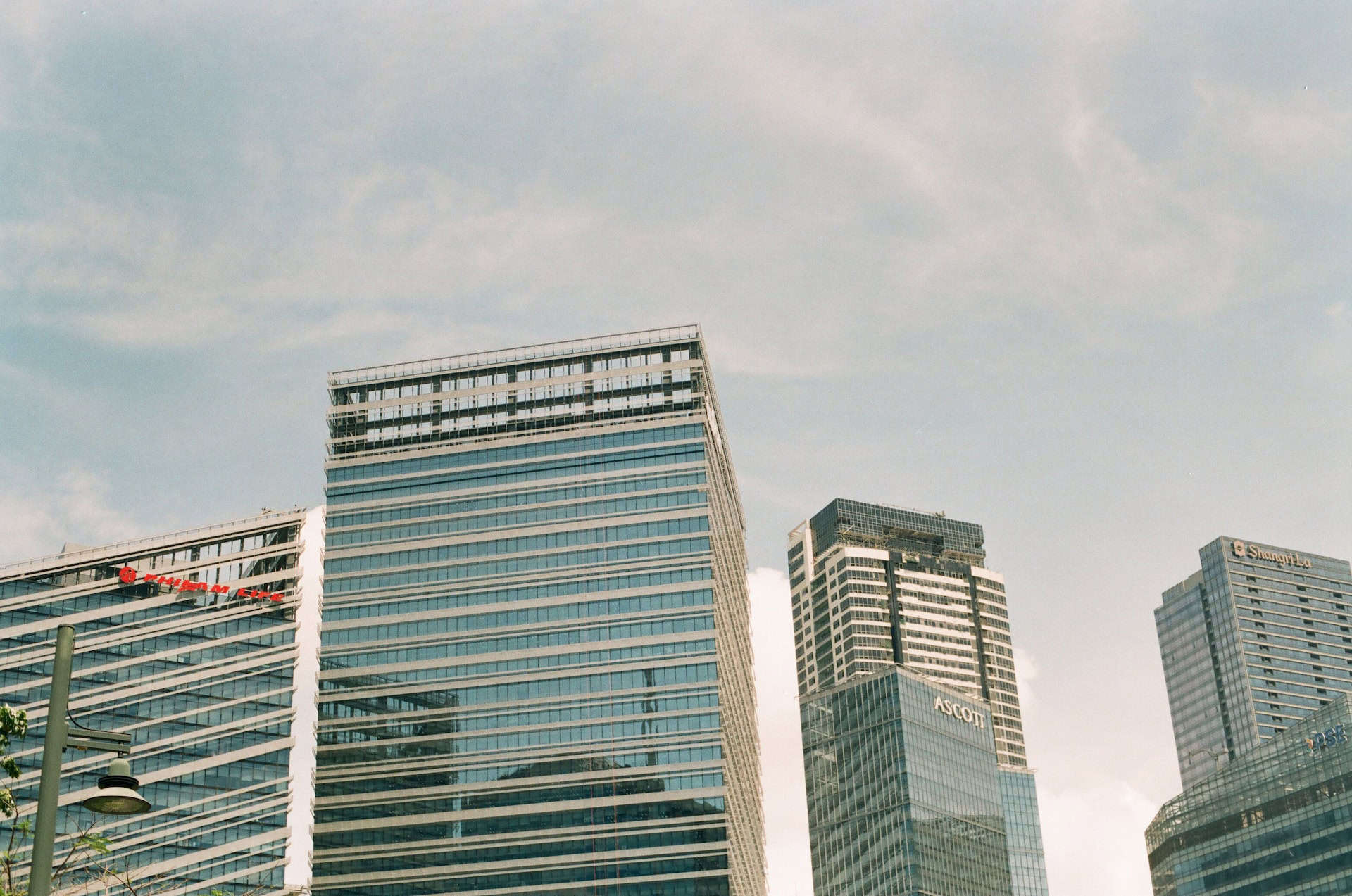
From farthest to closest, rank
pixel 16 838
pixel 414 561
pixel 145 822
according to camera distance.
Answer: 1. pixel 414 561
2. pixel 145 822
3. pixel 16 838

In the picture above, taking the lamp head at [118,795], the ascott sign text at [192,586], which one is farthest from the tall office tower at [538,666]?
the lamp head at [118,795]

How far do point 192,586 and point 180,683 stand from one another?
12.5m

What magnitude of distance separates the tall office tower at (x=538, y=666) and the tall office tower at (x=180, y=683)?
10075mm

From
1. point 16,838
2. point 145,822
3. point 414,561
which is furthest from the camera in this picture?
point 414,561

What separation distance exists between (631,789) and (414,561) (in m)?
41.8

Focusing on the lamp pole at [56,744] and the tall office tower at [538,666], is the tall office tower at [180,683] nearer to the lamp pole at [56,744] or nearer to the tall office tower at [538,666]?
the tall office tower at [538,666]

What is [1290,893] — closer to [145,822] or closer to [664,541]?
[664,541]

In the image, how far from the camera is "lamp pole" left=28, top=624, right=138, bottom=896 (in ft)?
76.4

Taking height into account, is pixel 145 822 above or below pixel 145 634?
below

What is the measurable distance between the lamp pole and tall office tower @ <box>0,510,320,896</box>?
165m

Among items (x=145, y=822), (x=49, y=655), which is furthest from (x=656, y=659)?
(x=49, y=655)

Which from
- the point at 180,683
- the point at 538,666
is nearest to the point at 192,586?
the point at 180,683

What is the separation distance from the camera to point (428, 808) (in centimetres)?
17812

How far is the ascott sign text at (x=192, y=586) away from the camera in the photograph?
19088 centimetres
